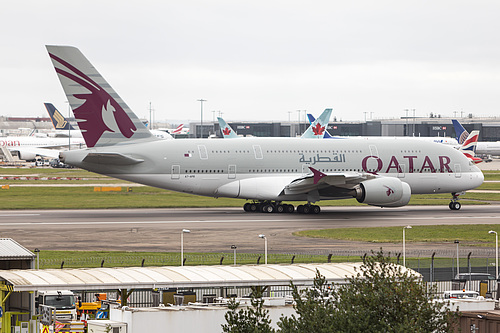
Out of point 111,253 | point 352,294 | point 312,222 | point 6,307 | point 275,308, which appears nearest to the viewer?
point 352,294

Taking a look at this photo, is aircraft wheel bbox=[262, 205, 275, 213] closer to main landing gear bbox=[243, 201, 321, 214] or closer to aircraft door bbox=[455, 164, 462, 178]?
main landing gear bbox=[243, 201, 321, 214]

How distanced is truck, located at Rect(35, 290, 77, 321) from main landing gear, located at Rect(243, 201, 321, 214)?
3249 centimetres

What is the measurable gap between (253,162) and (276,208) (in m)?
3.87

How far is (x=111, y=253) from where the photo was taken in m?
37.6

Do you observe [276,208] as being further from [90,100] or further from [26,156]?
[26,156]

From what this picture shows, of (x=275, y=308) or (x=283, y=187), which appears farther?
(x=283, y=187)

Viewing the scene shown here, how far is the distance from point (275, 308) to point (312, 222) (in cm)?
3013

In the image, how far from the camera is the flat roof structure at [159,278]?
805 inches

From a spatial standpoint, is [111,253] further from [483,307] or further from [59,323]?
[483,307]

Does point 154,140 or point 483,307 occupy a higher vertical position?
point 154,140

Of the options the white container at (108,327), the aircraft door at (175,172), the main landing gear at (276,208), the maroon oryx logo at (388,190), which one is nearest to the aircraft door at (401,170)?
the maroon oryx logo at (388,190)

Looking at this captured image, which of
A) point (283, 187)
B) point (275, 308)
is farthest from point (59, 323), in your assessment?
point (283, 187)

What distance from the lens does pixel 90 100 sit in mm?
50812

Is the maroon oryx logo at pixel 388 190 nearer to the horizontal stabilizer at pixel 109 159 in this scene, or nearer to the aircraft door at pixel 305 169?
the aircraft door at pixel 305 169
